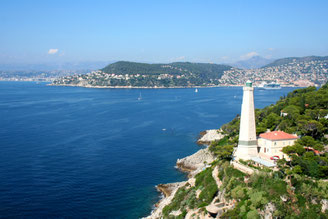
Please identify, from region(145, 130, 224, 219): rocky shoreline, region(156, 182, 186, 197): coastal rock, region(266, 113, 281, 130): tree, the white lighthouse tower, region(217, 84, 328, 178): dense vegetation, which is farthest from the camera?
region(266, 113, 281, 130): tree

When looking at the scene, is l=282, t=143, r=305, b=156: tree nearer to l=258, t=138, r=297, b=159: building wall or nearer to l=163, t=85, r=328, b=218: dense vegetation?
l=163, t=85, r=328, b=218: dense vegetation

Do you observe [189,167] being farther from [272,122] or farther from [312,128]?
[312,128]

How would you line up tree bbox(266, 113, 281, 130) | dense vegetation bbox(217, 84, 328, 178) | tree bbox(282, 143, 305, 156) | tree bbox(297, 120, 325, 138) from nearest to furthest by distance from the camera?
1. dense vegetation bbox(217, 84, 328, 178)
2. tree bbox(282, 143, 305, 156)
3. tree bbox(297, 120, 325, 138)
4. tree bbox(266, 113, 281, 130)

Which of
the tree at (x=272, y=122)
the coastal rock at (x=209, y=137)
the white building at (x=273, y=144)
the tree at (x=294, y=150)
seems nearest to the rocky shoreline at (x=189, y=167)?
the coastal rock at (x=209, y=137)

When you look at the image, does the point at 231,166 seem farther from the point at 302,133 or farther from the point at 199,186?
the point at 302,133

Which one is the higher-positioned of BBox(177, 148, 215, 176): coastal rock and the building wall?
the building wall

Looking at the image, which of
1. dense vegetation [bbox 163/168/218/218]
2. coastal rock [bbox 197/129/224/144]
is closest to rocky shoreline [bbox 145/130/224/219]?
coastal rock [bbox 197/129/224/144]
